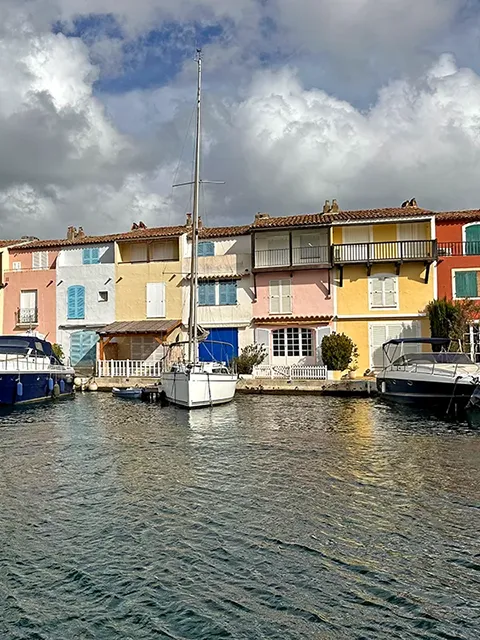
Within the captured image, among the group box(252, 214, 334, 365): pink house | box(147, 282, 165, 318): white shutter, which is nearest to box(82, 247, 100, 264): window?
box(147, 282, 165, 318): white shutter

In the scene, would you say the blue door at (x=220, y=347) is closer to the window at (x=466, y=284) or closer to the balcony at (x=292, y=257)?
the balcony at (x=292, y=257)

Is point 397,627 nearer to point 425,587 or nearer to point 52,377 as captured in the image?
point 425,587

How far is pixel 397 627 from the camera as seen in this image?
6.17 metres

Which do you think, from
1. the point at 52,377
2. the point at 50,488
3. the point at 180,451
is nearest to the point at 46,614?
the point at 50,488

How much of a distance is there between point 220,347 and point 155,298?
5.09m

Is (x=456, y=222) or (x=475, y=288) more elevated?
(x=456, y=222)

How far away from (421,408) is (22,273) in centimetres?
2705

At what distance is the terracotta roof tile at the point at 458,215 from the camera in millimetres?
32469

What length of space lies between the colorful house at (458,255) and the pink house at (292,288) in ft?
20.2

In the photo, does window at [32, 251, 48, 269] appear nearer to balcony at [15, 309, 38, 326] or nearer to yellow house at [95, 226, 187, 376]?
balcony at [15, 309, 38, 326]

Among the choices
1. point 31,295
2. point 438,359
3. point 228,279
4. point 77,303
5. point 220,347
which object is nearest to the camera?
point 438,359

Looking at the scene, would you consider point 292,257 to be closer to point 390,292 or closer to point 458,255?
point 390,292

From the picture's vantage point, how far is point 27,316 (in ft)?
125

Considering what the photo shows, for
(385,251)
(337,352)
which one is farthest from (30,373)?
(385,251)
